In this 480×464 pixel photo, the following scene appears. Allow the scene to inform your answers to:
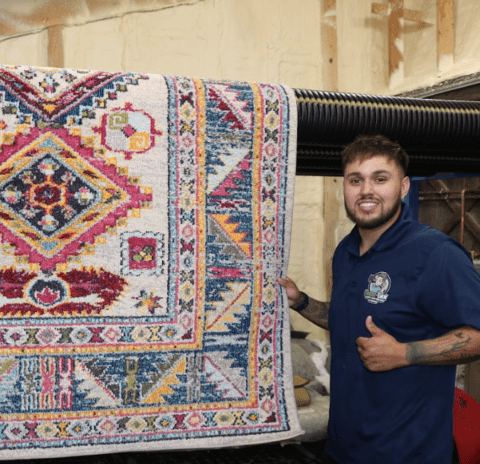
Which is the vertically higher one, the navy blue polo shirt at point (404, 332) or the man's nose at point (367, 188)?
the man's nose at point (367, 188)

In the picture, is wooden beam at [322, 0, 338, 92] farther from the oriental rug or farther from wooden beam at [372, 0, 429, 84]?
the oriental rug

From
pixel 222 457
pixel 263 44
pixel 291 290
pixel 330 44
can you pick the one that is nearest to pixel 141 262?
pixel 291 290

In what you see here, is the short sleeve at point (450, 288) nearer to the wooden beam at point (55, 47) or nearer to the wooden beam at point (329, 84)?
the wooden beam at point (329, 84)

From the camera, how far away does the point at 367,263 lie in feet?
4.86

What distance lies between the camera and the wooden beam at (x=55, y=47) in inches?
156

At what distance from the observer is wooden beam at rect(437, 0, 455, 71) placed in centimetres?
388

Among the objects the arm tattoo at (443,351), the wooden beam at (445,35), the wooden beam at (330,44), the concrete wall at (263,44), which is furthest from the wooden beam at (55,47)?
the arm tattoo at (443,351)

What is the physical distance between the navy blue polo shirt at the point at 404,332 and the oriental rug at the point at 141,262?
0.19 metres

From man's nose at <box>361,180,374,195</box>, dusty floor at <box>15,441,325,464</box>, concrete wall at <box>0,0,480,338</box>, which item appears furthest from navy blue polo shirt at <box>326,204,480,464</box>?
concrete wall at <box>0,0,480,338</box>

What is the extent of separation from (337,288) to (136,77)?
893 millimetres

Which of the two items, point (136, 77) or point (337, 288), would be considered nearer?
point (136, 77)

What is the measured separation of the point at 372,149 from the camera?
1439mm

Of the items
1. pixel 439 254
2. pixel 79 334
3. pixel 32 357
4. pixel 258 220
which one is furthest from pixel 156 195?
pixel 439 254

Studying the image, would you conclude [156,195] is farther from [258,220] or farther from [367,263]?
[367,263]
